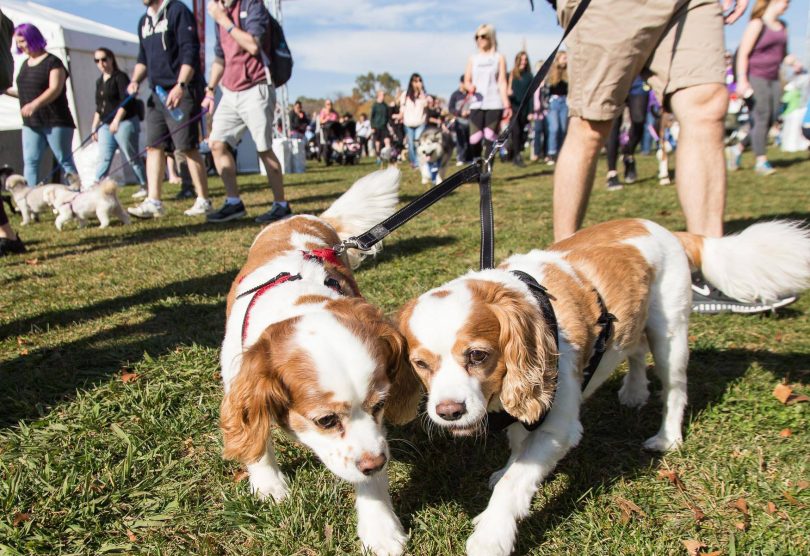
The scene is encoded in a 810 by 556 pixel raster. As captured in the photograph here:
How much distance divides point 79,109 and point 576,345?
14762 millimetres

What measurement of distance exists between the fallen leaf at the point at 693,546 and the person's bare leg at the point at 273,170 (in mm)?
5664

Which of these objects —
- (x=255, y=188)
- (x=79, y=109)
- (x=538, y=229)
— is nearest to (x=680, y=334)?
(x=538, y=229)

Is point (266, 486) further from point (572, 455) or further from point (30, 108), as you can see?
point (30, 108)

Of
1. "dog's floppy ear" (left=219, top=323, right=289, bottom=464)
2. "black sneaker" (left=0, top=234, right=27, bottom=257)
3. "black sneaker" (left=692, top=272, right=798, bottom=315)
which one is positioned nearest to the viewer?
"dog's floppy ear" (left=219, top=323, right=289, bottom=464)

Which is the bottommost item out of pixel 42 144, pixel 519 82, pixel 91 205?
pixel 91 205

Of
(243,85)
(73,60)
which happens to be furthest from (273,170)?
(73,60)

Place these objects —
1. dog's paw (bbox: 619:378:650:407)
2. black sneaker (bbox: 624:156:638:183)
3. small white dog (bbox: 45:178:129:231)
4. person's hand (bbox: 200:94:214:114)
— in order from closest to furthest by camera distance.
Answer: dog's paw (bbox: 619:378:650:407) → small white dog (bbox: 45:178:129:231) → person's hand (bbox: 200:94:214:114) → black sneaker (bbox: 624:156:638:183)

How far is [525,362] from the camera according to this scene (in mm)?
2047

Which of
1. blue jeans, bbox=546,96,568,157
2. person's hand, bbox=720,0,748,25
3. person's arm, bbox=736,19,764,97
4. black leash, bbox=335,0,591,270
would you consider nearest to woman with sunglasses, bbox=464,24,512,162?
blue jeans, bbox=546,96,568,157

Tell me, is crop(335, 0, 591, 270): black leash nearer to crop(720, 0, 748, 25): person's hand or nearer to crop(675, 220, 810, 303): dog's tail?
crop(675, 220, 810, 303): dog's tail

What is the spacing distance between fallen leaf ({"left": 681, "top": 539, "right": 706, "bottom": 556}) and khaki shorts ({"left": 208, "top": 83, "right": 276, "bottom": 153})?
5.89 m

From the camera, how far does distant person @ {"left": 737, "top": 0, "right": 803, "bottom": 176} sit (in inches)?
364

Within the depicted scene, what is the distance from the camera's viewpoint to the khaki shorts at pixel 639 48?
3.33 metres

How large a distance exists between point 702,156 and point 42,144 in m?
8.78
